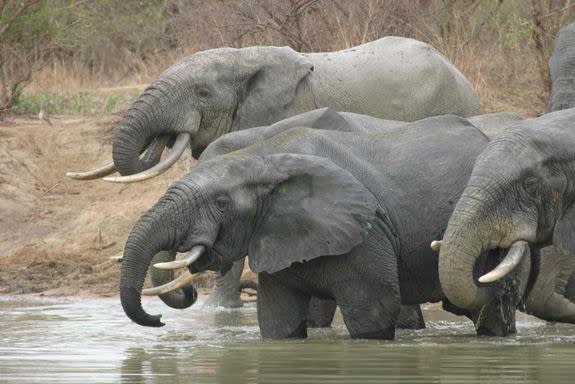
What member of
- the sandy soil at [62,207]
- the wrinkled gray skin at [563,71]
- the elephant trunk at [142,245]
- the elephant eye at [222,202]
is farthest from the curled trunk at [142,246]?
the sandy soil at [62,207]

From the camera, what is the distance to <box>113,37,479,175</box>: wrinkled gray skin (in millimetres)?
11852

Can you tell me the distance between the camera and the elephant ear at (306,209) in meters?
9.66

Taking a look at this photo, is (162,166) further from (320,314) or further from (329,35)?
(329,35)

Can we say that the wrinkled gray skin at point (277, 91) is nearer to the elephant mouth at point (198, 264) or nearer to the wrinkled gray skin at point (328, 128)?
the wrinkled gray skin at point (328, 128)

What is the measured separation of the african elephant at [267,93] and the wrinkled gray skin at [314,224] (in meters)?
1.65

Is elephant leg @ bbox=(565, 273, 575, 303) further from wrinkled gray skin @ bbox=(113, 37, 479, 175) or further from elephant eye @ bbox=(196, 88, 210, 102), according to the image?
elephant eye @ bbox=(196, 88, 210, 102)

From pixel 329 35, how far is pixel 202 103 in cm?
481

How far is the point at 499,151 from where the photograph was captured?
8.91m

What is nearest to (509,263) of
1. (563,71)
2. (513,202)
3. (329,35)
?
(513,202)

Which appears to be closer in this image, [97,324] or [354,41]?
[97,324]

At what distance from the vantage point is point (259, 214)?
9.75m

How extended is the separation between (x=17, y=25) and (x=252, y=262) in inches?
445

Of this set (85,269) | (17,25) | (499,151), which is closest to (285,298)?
(499,151)

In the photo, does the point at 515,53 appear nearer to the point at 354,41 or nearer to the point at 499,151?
the point at 354,41
